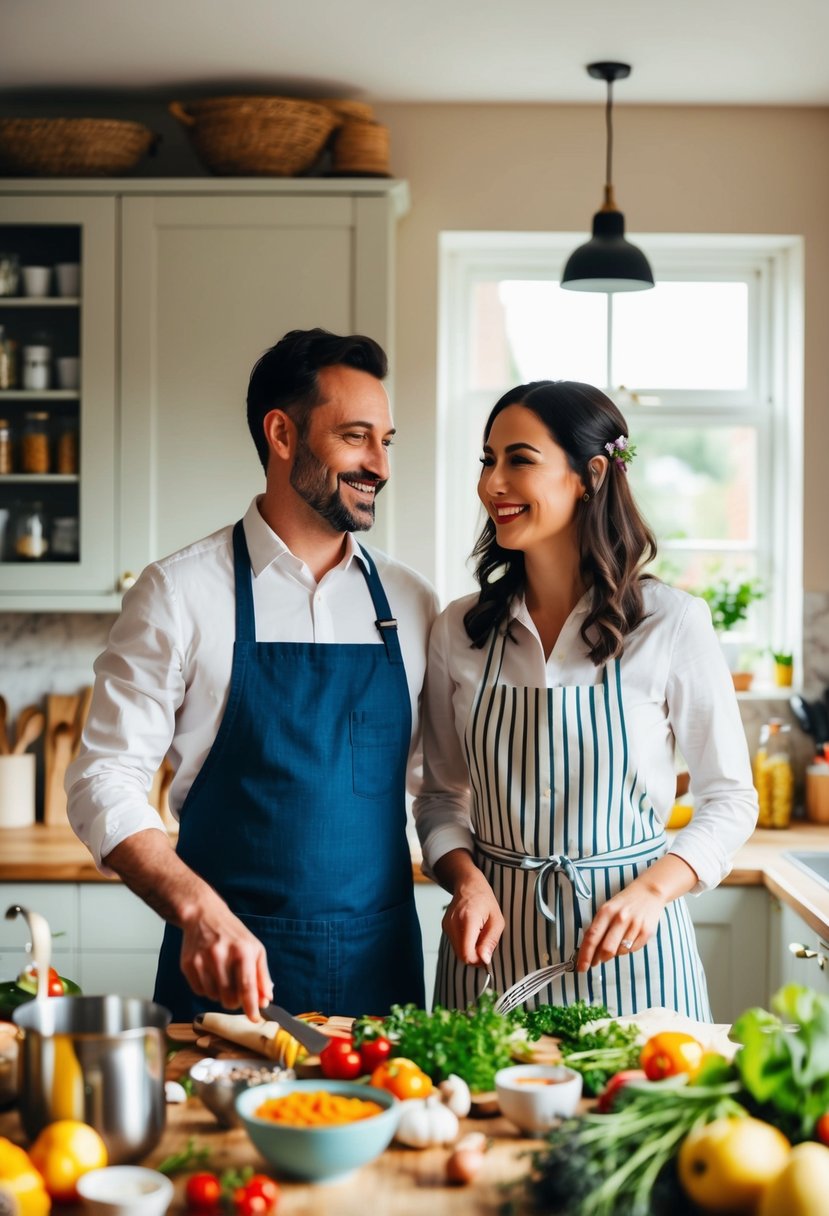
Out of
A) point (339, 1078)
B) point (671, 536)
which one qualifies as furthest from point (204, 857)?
point (671, 536)

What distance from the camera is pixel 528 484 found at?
2051 millimetres

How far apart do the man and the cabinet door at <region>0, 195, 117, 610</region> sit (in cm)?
127

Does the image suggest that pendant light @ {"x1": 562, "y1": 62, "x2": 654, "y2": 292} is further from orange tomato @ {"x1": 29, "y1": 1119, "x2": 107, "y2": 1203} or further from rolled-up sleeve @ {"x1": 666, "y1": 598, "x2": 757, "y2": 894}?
orange tomato @ {"x1": 29, "y1": 1119, "x2": 107, "y2": 1203}

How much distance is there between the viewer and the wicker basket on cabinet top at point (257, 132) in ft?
10.6

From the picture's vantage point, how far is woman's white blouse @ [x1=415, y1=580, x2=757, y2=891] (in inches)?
79.4

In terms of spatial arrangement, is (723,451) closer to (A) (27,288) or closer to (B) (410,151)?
(B) (410,151)

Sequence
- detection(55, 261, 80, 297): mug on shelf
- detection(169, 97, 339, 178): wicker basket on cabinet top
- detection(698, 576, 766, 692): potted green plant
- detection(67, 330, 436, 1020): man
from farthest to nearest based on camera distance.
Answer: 1. detection(698, 576, 766, 692): potted green plant
2. detection(55, 261, 80, 297): mug on shelf
3. detection(169, 97, 339, 178): wicker basket on cabinet top
4. detection(67, 330, 436, 1020): man

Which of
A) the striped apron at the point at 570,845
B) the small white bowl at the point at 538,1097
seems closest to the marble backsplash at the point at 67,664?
the striped apron at the point at 570,845

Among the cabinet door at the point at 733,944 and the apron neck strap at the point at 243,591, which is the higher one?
the apron neck strap at the point at 243,591

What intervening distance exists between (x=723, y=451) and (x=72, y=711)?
81.4 inches

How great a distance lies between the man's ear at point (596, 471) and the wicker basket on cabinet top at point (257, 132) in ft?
5.31

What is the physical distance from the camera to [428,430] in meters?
3.67

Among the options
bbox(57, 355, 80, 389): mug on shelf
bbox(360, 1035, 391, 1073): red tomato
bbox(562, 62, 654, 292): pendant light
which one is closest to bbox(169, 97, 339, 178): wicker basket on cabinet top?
bbox(57, 355, 80, 389): mug on shelf

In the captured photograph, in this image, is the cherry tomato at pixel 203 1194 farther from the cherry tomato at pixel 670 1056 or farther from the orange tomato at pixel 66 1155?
the cherry tomato at pixel 670 1056
